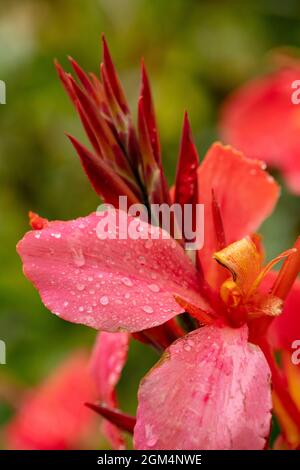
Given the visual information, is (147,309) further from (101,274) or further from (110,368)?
(110,368)

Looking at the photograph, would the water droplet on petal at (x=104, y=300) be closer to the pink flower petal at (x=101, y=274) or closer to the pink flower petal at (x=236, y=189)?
the pink flower petal at (x=101, y=274)

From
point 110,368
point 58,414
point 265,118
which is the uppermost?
point 265,118

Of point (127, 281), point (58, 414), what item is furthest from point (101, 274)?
point (58, 414)

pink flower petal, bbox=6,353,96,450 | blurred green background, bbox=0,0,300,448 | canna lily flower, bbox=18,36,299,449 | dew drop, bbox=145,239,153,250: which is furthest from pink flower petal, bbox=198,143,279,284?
blurred green background, bbox=0,0,300,448

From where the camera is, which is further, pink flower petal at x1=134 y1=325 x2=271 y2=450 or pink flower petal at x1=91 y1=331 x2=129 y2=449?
pink flower petal at x1=91 y1=331 x2=129 y2=449

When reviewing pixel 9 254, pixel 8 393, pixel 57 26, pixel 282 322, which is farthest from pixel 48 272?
pixel 57 26

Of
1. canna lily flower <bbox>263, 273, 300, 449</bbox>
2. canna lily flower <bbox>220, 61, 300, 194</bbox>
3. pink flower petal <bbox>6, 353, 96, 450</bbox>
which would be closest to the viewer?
canna lily flower <bbox>263, 273, 300, 449</bbox>

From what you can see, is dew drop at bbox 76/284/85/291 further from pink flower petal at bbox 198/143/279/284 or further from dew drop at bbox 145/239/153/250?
pink flower petal at bbox 198/143/279/284
